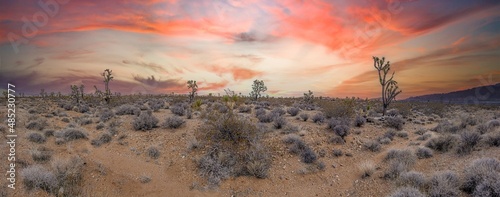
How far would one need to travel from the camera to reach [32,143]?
454 inches

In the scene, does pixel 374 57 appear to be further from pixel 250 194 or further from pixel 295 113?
pixel 250 194

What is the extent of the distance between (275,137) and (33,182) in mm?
9806

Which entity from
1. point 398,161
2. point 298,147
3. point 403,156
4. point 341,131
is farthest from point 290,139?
point 403,156

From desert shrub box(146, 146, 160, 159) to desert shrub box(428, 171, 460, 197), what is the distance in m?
10.3

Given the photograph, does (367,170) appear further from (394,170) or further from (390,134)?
(390,134)

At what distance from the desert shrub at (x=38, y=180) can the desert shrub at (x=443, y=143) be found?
14764 mm

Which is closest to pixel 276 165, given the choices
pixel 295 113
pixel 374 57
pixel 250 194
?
pixel 250 194

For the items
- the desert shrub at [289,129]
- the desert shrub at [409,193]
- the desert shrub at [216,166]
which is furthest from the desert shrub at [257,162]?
the desert shrub at [409,193]

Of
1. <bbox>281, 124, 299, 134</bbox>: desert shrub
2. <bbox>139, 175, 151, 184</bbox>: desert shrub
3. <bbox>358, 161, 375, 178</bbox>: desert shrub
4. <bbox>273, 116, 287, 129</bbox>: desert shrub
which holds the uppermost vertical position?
<bbox>273, 116, 287, 129</bbox>: desert shrub

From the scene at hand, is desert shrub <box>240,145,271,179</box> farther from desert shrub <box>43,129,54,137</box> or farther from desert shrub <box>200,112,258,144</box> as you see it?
desert shrub <box>43,129,54,137</box>

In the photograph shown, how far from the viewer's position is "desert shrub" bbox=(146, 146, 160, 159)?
450 inches

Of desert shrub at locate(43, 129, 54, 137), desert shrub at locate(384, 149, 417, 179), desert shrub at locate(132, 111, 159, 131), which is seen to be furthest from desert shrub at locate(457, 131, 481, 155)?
desert shrub at locate(43, 129, 54, 137)

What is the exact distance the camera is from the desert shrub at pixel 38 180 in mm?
7578

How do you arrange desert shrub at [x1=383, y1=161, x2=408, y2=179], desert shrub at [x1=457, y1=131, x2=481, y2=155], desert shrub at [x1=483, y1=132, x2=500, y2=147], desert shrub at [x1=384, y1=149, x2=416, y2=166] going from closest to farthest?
desert shrub at [x1=383, y1=161, x2=408, y2=179]
desert shrub at [x1=384, y1=149, x2=416, y2=166]
desert shrub at [x1=483, y1=132, x2=500, y2=147]
desert shrub at [x1=457, y1=131, x2=481, y2=155]
